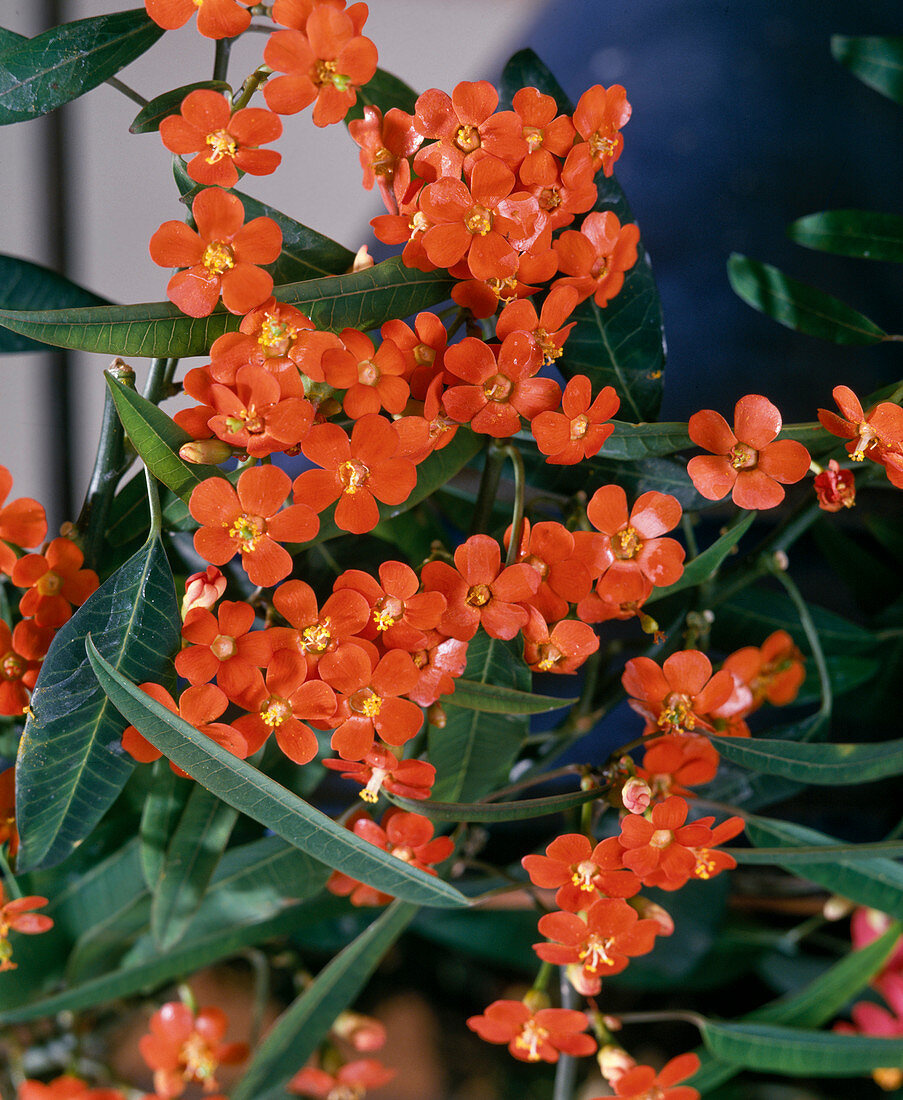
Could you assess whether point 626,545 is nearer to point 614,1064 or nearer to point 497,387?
point 497,387

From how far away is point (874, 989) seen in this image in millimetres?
980

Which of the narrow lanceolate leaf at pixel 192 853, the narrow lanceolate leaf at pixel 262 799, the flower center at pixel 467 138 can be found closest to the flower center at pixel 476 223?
the flower center at pixel 467 138

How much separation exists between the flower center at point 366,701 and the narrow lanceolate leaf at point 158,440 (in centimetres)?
14

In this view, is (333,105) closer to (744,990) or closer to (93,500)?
(93,500)

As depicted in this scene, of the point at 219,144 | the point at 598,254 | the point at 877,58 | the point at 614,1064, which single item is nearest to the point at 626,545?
the point at 598,254

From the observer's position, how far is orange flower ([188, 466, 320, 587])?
0.41 meters

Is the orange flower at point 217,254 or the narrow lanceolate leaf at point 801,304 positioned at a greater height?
the orange flower at point 217,254

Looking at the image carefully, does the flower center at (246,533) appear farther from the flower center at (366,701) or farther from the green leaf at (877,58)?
the green leaf at (877,58)

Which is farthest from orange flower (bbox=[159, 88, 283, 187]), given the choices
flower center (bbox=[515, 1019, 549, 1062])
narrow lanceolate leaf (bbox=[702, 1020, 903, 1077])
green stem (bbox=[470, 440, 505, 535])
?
narrow lanceolate leaf (bbox=[702, 1020, 903, 1077])

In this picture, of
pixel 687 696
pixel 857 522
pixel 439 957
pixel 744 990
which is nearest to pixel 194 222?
pixel 687 696

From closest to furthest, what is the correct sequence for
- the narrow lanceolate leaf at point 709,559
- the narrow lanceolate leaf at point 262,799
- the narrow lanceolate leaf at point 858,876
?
1. the narrow lanceolate leaf at point 262,799
2. the narrow lanceolate leaf at point 709,559
3. the narrow lanceolate leaf at point 858,876

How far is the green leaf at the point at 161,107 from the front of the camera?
0.46m

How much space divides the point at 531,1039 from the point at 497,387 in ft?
1.53

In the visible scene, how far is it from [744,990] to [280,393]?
38.8 inches
